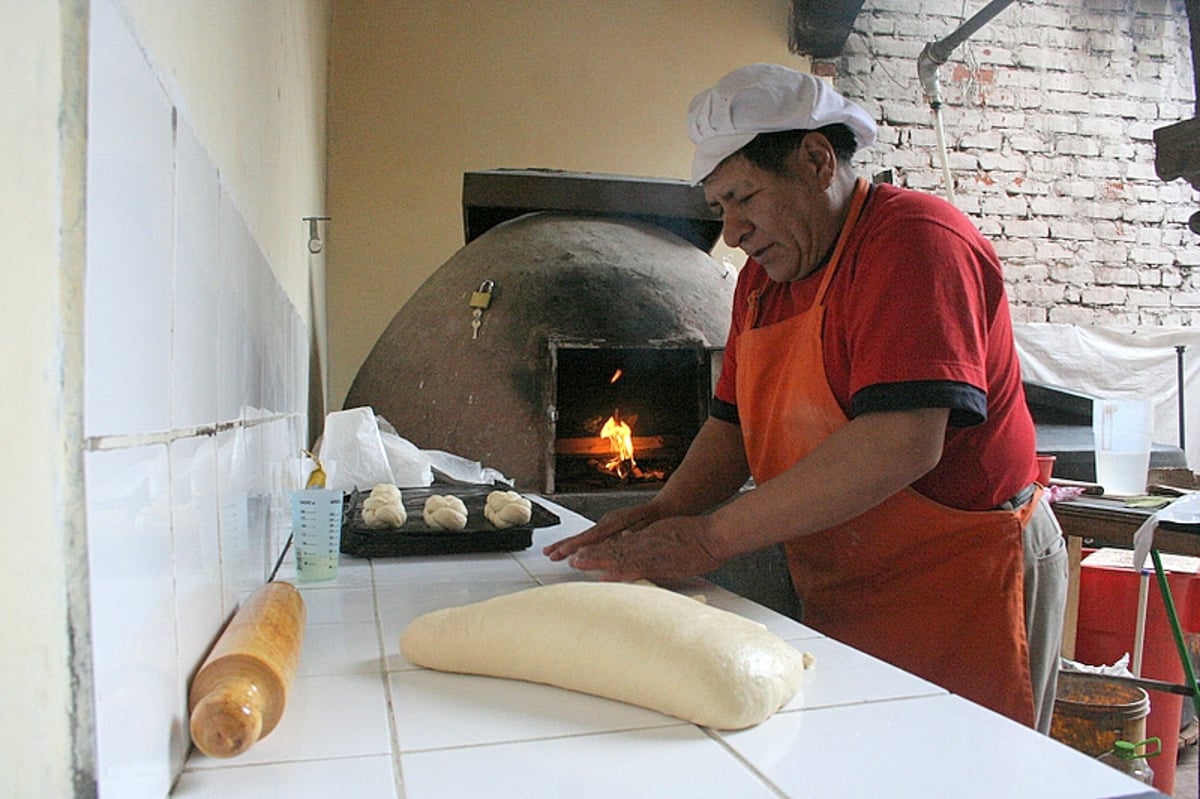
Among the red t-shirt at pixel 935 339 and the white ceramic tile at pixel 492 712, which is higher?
the red t-shirt at pixel 935 339

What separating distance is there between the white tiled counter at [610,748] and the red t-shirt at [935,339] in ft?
1.64

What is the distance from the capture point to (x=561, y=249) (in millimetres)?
3027

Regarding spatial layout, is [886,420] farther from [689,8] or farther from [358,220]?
[689,8]

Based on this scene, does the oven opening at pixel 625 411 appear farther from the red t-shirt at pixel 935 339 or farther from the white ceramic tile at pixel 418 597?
the white ceramic tile at pixel 418 597

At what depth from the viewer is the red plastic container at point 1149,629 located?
2627 millimetres

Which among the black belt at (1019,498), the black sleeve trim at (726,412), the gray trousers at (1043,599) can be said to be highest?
the black sleeve trim at (726,412)

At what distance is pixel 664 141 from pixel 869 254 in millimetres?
3089

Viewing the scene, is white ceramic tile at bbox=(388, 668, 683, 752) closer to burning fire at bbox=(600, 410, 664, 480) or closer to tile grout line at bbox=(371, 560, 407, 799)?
tile grout line at bbox=(371, 560, 407, 799)

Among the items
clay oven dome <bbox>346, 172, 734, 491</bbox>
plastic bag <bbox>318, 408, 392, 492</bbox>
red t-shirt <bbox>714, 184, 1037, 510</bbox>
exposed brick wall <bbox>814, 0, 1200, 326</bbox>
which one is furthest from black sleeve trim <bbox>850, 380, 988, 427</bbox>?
exposed brick wall <bbox>814, 0, 1200, 326</bbox>

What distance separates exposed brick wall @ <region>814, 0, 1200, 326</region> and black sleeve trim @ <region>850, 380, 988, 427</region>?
3799 mm

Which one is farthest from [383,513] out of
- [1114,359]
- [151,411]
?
[1114,359]

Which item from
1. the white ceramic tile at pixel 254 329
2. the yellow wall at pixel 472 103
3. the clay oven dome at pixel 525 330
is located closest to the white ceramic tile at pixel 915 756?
the white ceramic tile at pixel 254 329

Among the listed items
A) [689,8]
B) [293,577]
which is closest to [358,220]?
[689,8]

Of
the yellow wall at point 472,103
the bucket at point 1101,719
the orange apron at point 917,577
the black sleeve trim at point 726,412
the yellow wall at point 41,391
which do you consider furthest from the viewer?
the yellow wall at point 472,103
